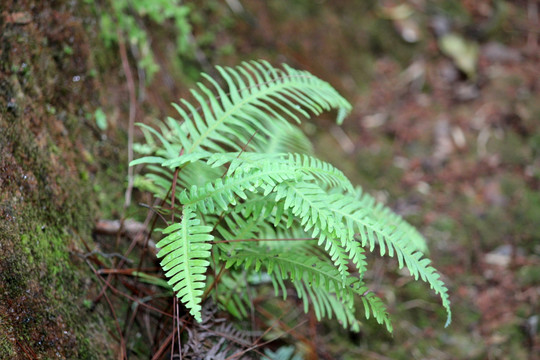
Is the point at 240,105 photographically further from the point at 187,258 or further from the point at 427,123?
the point at 427,123

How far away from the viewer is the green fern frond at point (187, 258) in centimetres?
157

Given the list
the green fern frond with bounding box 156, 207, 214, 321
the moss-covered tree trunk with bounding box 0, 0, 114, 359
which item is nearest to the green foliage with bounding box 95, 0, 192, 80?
the moss-covered tree trunk with bounding box 0, 0, 114, 359

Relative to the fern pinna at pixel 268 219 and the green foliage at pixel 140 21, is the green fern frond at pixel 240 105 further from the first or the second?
the green foliage at pixel 140 21

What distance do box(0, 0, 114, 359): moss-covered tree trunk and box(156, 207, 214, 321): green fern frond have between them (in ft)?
1.62

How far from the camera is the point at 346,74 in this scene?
4117mm

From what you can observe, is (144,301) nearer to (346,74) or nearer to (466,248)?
(466,248)

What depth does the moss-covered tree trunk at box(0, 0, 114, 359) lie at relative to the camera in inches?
67.7

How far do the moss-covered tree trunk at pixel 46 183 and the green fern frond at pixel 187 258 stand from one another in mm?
493

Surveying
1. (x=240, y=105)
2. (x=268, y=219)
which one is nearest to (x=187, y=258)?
(x=268, y=219)

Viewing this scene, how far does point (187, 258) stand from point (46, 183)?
0.82 metres

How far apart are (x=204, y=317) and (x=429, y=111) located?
3.12 m

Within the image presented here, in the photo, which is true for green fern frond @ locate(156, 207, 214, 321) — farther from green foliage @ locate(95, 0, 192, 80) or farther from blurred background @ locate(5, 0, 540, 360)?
green foliage @ locate(95, 0, 192, 80)

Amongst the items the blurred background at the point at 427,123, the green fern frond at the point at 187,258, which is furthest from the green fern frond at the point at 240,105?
the blurred background at the point at 427,123

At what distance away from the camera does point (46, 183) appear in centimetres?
201
